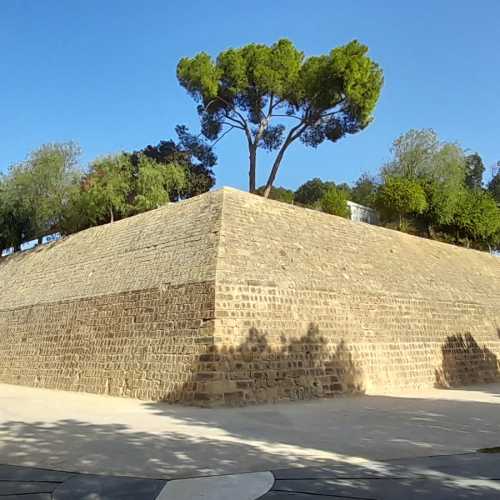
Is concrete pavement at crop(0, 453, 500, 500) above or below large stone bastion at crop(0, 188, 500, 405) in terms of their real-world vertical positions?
below

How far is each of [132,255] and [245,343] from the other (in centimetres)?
534

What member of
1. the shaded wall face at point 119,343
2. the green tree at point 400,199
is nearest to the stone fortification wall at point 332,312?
the shaded wall face at point 119,343

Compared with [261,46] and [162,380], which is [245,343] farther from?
[261,46]

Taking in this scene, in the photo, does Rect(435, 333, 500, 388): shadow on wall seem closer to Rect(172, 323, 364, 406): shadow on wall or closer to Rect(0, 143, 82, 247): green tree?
Rect(172, 323, 364, 406): shadow on wall

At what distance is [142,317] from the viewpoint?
12672 mm

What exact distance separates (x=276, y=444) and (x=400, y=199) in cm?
2406

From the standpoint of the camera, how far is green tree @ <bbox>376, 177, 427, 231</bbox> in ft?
93.6

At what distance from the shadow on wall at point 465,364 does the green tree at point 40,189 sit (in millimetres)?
18583

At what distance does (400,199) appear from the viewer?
93.6 ft

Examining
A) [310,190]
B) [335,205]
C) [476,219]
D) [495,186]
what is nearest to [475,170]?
[495,186]

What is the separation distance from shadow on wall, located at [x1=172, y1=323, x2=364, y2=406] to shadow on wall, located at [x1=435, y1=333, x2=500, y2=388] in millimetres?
4269

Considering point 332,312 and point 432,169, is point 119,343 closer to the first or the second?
point 332,312

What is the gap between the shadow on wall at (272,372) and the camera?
10445 mm

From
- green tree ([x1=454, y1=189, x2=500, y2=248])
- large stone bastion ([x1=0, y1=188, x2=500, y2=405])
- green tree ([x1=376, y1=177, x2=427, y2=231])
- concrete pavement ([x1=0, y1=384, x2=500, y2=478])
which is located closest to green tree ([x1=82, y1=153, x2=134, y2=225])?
large stone bastion ([x1=0, y1=188, x2=500, y2=405])
